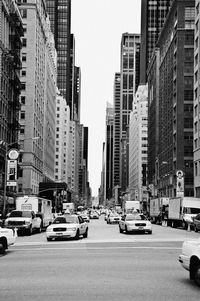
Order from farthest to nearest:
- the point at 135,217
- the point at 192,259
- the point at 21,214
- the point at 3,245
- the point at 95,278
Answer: the point at 21,214 < the point at 135,217 < the point at 3,245 < the point at 95,278 < the point at 192,259

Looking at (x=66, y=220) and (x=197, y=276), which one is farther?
(x=66, y=220)

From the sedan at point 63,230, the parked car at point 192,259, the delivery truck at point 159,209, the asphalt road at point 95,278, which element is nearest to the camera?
the asphalt road at point 95,278

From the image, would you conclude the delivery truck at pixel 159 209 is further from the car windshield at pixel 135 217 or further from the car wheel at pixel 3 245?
the car wheel at pixel 3 245

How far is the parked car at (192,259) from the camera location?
37.6 ft

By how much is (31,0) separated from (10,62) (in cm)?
3744

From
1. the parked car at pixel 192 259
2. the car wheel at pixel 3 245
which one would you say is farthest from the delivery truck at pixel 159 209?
the parked car at pixel 192 259

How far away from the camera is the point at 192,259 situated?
38.1 ft

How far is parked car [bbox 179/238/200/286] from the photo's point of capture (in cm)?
1145

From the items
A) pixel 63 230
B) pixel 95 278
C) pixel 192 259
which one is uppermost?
pixel 192 259

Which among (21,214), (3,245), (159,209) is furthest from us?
(159,209)

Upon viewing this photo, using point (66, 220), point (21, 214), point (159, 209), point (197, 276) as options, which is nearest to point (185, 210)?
point (159, 209)

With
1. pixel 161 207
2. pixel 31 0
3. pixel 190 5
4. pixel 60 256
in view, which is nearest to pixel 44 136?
pixel 31 0

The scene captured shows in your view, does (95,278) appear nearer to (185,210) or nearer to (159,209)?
(185,210)

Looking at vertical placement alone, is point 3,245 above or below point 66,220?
below
